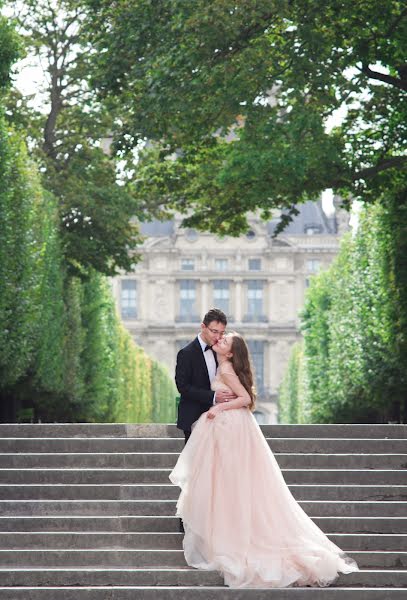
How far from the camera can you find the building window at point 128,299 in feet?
330

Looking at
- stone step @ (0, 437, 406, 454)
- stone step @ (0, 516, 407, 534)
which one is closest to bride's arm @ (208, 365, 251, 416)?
stone step @ (0, 516, 407, 534)

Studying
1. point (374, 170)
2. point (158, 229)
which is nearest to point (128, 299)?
point (158, 229)

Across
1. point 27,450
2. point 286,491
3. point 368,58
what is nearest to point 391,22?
point 368,58

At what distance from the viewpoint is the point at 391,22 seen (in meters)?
19.6

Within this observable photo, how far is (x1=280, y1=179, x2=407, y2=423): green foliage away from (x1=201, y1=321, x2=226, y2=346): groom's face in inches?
542

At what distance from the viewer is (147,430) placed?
1616cm

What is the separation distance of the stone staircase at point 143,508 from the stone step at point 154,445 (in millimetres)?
12

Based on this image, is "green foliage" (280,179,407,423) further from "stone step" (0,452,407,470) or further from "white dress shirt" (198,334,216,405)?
"white dress shirt" (198,334,216,405)

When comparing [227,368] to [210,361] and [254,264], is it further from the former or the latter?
[254,264]

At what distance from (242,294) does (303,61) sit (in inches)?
3210

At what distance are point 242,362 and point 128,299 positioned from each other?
90.6m

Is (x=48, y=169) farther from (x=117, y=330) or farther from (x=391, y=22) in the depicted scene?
(x=117, y=330)

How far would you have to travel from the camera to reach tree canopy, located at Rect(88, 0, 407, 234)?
63.7 feet

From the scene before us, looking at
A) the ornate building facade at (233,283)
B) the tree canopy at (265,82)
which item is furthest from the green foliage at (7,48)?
the ornate building facade at (233,283)
